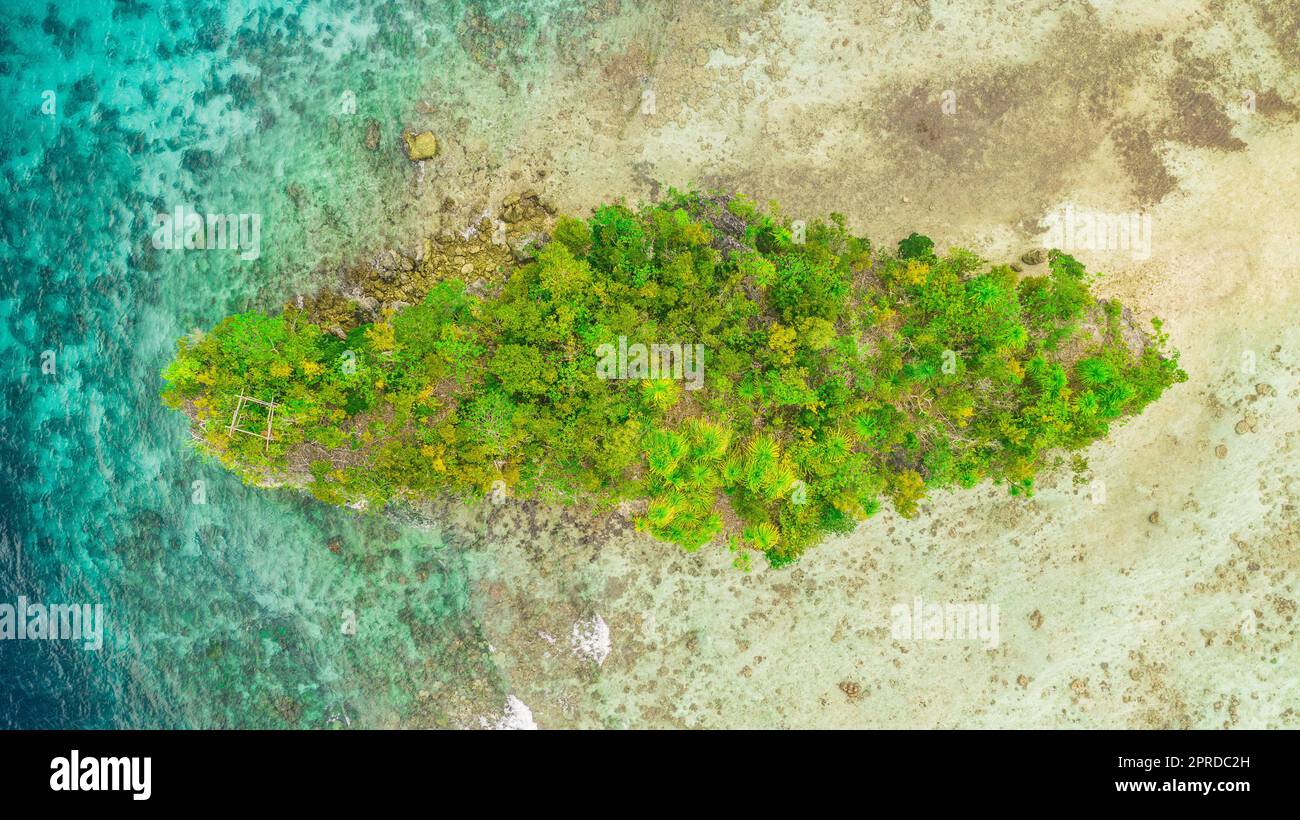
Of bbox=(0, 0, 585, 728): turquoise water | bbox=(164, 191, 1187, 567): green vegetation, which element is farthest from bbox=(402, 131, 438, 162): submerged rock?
bbox=(164, 191, 1187, 567): green vegetation

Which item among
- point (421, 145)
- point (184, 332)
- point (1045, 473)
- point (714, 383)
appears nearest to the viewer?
point (714, 383)

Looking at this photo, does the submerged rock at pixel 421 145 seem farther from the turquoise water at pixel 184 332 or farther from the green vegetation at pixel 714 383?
the green vegetation at pixel 714 383

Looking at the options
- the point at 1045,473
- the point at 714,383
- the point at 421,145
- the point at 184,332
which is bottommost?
the point at 1045,473

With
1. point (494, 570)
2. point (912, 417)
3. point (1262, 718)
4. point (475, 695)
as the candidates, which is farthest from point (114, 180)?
point (1262, 718)

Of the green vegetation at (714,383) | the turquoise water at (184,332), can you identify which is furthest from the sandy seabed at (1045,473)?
the turquoise water at (184,332)

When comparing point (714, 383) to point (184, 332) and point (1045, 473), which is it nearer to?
point (1045, 473)

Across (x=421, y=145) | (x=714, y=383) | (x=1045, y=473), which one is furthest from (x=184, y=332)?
(x=1045, y=473)

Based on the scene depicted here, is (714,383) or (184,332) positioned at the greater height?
(184,332)

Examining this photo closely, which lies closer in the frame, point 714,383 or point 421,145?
point 714,383

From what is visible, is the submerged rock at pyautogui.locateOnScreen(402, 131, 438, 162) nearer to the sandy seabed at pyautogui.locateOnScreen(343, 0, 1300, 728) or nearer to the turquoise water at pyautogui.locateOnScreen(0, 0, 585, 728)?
the turquoise water at pyautogui.locateOnScreen(0, 0, 585, 728)
